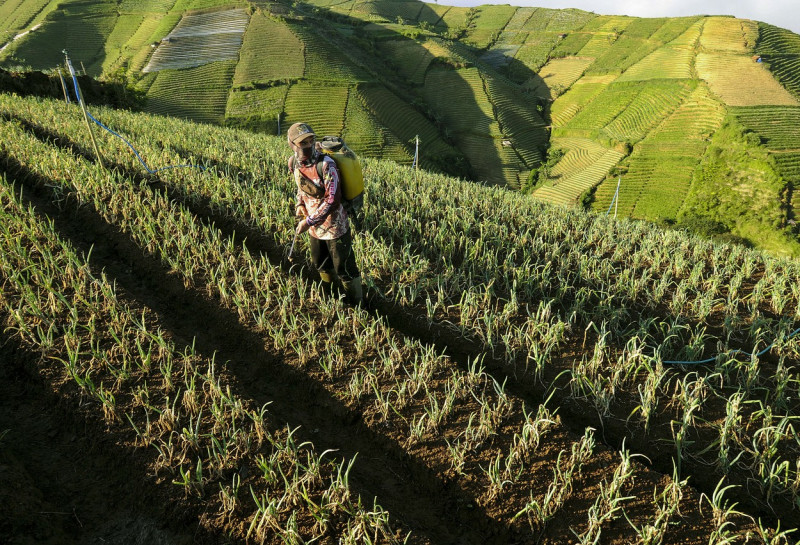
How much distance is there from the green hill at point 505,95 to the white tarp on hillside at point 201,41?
32 centimetres

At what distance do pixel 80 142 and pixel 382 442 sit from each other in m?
9.83

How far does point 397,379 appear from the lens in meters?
3.86

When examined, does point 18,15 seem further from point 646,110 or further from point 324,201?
point 646,110

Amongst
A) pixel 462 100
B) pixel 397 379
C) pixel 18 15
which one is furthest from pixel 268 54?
pixel 397 379

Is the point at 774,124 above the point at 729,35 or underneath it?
underneath

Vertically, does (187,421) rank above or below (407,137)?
above

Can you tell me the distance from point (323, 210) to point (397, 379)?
1.94m

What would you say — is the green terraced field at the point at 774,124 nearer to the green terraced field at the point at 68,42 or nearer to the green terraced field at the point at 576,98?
the green terraced field at the point at 576,98

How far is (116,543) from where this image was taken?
2646 mm

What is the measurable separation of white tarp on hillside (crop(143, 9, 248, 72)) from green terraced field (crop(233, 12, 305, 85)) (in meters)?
1.97

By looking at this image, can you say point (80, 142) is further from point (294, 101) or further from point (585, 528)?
point (294, 101)

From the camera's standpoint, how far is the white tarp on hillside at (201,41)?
57.8 meters

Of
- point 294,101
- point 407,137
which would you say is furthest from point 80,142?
point 407,137

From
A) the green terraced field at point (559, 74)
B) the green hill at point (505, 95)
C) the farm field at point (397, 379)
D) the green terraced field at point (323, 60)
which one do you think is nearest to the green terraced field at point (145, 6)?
the green hill at point (505, 95)
